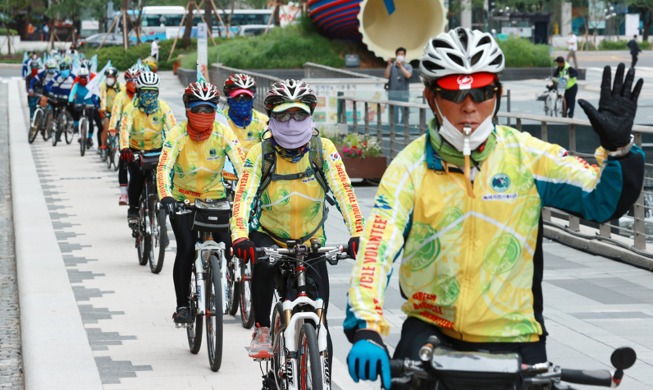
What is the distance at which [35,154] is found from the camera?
93.2 ft

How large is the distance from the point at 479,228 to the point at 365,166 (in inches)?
676

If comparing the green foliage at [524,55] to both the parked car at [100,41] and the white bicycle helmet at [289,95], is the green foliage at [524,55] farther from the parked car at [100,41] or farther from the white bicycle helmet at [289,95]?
the white bicycle helmet at [289,95]

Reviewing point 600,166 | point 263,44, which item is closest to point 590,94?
point 263,44

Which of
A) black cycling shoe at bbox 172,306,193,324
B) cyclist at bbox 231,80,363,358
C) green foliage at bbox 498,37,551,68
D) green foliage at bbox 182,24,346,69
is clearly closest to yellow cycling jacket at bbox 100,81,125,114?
black cycling shoe at bbox 172,306,193,324

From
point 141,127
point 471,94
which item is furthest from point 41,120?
point 471,94

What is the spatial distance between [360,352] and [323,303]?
10.0 ft

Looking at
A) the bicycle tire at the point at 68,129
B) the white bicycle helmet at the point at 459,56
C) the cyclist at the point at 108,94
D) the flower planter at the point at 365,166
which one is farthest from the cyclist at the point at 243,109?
the bicycle tire at the point at 68,129

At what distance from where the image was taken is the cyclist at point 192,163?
9742 mm

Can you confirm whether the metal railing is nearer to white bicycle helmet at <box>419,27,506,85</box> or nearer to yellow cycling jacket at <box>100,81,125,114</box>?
white bicycle helmet at <box>419,27,506,85</box>

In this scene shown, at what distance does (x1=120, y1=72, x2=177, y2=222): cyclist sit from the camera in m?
14.6

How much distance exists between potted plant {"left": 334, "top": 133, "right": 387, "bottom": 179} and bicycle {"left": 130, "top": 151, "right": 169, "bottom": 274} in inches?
284

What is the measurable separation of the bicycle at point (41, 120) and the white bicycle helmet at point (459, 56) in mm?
27049

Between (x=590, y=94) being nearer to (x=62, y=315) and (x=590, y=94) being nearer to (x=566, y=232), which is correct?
(x=566, y=232)

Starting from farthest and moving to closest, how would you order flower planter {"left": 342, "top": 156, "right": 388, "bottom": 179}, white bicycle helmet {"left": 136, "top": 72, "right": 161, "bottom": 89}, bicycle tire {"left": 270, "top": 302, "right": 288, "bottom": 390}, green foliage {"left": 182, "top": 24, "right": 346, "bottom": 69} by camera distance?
green foliage {"left": 182, "top": 24, "right": 346, "bottom": 69} → flower planter {"left": 342, "top": 156, "right": 388, "bottom": 179} → white bicycle helmet {"left": 136, "top": 72, "right": 161, "bottom": 89} → bicycle tire {"left": 270, "top": 302, "right": 288, "bottom": 390}
